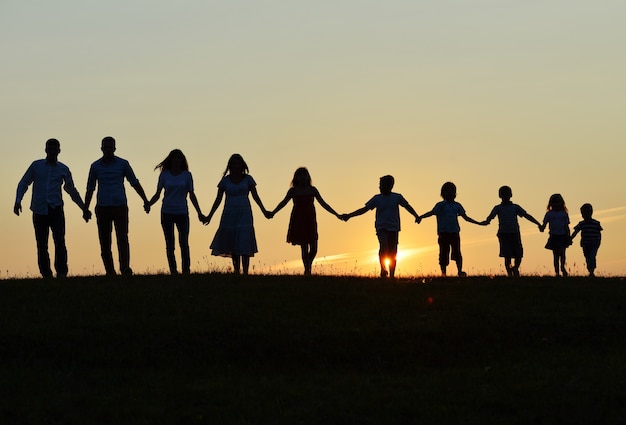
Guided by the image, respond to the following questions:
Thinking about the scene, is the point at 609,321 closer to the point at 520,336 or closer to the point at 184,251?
the point at 520,336

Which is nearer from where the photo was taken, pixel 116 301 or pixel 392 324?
pixel 392 324

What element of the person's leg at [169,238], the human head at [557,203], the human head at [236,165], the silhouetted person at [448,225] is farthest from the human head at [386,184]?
the human head at [557,203]

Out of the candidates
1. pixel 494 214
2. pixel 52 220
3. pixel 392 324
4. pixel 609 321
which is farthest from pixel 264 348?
pixel 494 214

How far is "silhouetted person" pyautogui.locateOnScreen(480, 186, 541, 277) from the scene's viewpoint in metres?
30.6

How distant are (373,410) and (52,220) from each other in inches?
460

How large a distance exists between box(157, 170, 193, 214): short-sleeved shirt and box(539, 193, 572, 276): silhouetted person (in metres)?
11.4

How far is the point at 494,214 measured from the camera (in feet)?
101

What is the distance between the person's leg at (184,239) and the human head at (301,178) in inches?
110

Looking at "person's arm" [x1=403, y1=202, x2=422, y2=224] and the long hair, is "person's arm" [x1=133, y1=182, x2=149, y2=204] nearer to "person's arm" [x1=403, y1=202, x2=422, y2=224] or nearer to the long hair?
the long hair

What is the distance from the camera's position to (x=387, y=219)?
2709 centimetres

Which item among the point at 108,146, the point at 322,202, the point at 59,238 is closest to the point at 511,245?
the point at 322,202

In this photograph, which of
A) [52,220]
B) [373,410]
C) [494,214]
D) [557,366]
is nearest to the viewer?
[373,410]

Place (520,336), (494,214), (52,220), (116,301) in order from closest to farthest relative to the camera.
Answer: (520,336), (116,301), (52,220), (494,214)

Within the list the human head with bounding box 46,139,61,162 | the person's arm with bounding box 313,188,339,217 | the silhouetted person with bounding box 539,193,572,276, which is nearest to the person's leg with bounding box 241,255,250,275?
the person's arm with bounding box 313,188,339,217
